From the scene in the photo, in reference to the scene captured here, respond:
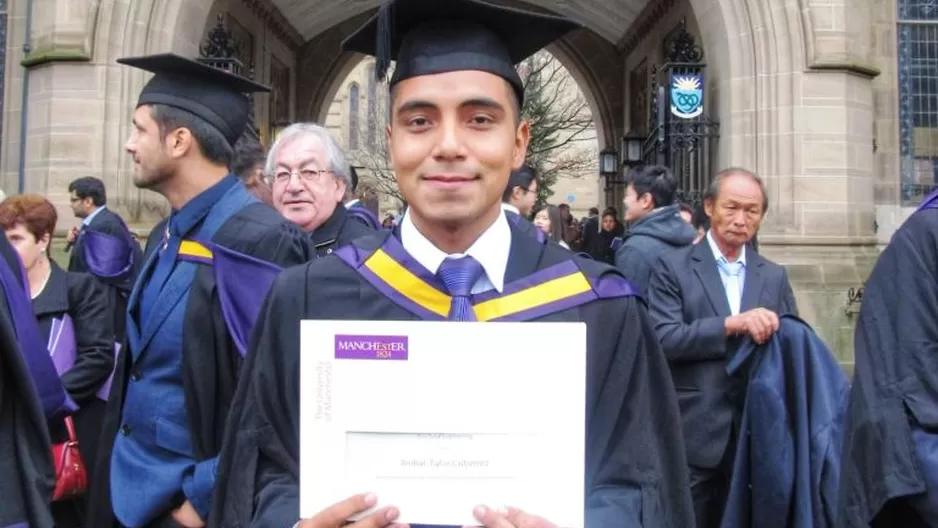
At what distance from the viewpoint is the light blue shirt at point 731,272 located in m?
4.52

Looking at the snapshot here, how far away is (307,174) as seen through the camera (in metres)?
4.22

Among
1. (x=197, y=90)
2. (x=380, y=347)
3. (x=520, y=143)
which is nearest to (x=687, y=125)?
(x=197, y=90)

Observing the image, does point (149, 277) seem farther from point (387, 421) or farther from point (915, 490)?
point (915, 490)

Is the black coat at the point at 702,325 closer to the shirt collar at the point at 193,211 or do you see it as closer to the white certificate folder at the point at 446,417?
the shirt collar at the point at 193,211

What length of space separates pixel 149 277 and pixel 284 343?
138 centimetres

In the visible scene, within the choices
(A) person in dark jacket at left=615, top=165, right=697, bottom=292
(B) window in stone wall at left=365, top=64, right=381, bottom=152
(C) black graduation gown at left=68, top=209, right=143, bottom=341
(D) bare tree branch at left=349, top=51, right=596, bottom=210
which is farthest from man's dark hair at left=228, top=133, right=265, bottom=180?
(B) window in stone wall at left=365, top=64, right=381, bottom=152

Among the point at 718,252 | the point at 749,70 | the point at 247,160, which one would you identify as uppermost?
the point at 749,70

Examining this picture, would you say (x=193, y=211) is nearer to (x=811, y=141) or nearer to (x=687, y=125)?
(x=811, y=141)

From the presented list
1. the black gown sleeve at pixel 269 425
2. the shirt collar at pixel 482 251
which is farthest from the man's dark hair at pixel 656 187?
the black gown sleeve at pixel 269 425

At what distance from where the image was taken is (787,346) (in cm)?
411

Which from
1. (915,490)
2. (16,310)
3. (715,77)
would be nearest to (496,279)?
(915,490)

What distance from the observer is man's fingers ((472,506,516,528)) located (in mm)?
1560

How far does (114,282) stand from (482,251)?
4.14m

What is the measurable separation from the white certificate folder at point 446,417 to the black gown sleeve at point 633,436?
193 mm
